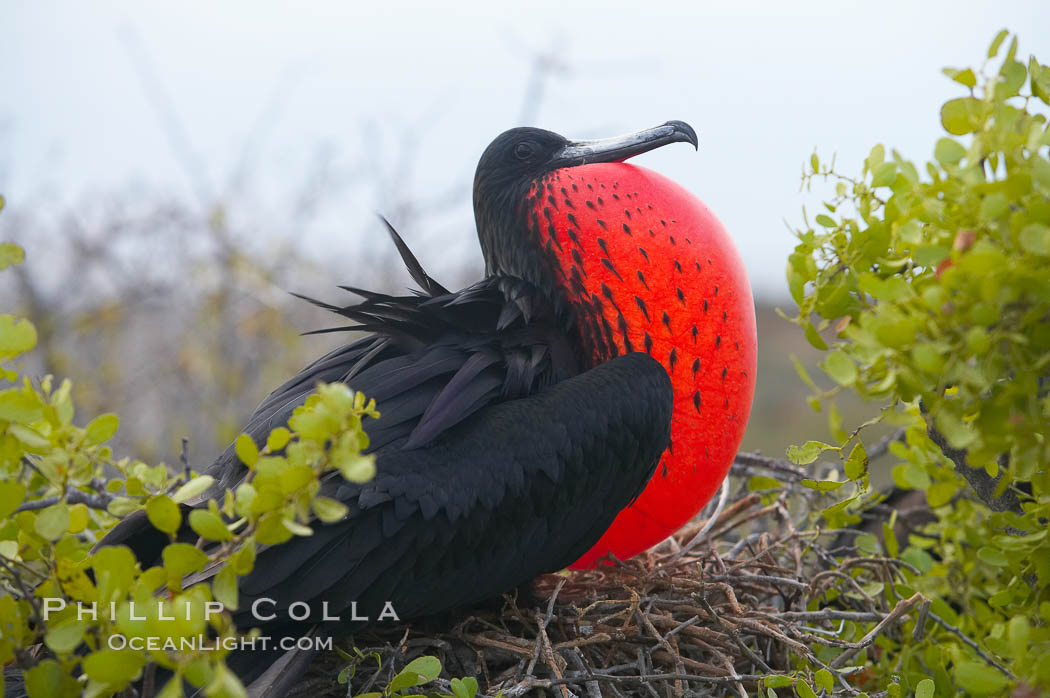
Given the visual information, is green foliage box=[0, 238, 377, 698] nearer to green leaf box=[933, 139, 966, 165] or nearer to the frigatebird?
the frigatebird

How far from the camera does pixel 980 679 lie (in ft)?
3.13

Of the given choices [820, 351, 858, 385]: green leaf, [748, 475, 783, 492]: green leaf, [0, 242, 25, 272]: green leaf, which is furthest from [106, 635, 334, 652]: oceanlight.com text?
[748, 475, 783, 492]: green leaf

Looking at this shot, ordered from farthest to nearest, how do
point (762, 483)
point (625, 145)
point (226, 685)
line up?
point (762, 483), point (625, 145), point (226, 685)

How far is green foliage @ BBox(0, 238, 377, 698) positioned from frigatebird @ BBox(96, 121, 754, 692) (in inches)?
13.1

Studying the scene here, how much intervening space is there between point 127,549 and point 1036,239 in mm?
941

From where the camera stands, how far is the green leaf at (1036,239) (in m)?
0.78

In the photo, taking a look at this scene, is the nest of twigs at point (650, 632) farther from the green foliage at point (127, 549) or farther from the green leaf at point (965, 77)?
the green leaf at point (965, 77)

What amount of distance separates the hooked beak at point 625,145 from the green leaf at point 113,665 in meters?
1.29

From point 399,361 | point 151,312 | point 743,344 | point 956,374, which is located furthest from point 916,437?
point 151,312

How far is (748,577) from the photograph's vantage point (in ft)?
5.70

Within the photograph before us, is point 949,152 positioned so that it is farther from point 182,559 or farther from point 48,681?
point 48,681

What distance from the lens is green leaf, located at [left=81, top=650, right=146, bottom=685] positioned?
0.79 m

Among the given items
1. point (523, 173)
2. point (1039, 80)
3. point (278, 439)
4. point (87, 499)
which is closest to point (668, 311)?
point (523, 173)

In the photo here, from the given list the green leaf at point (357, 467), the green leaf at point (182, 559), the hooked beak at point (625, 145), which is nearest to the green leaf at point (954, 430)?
the green leaf at point (357, 467)
